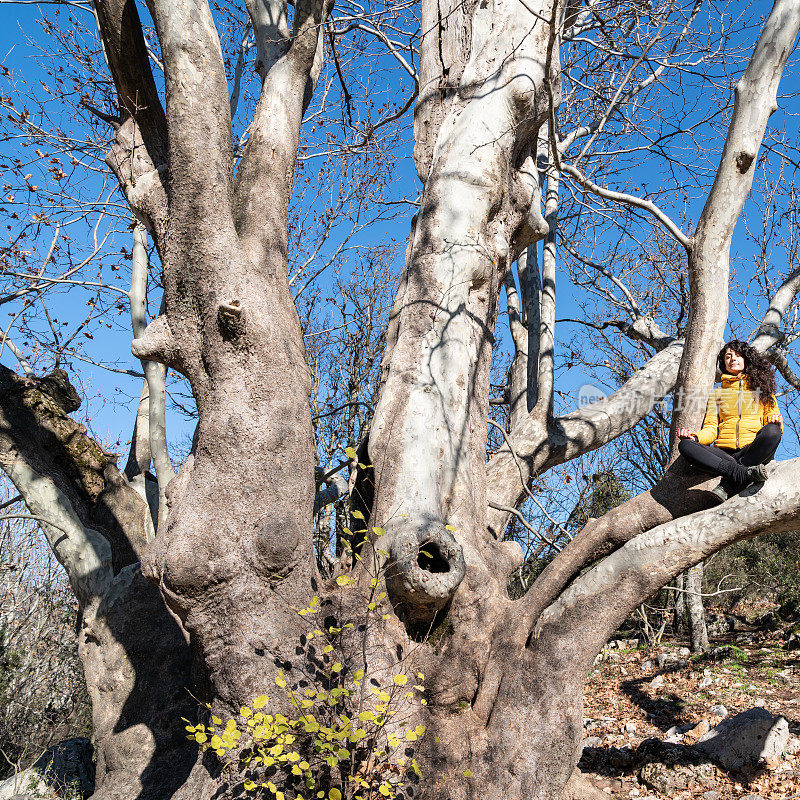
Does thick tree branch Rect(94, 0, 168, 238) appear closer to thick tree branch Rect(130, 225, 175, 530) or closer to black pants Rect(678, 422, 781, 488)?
thick tree branch Rect(130, 225, 175, 530)

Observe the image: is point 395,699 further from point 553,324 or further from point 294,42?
point 294,42

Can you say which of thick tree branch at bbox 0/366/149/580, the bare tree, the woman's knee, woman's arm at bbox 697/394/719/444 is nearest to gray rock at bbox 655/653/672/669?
the bare tree

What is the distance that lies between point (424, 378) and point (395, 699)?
1.61 meters

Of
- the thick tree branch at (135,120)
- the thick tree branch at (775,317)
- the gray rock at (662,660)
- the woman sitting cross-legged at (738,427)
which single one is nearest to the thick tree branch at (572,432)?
the thick tree branch at (775,317)

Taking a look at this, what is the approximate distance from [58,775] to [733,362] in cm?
551

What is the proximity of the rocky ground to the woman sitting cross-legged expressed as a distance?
2.28m

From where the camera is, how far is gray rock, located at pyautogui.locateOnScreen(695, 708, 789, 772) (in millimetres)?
3941

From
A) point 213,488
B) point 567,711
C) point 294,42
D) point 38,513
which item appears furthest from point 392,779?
point 294,42

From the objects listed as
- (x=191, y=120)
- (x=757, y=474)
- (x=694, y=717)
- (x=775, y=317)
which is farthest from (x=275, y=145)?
(x=694, y=717)

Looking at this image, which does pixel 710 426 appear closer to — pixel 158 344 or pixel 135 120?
pixel 158 344

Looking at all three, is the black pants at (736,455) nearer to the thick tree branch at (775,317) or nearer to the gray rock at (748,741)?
the thick tree branch at (775,317)

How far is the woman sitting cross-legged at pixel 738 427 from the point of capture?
106 inches

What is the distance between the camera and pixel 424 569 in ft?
9.03

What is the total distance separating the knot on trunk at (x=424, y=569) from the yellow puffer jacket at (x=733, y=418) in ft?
Answer: 4.51
